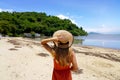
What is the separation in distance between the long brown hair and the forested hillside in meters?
58.7

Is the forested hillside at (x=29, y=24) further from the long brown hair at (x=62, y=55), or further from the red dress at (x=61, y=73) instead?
the long brown hair at (x=62, y=55)

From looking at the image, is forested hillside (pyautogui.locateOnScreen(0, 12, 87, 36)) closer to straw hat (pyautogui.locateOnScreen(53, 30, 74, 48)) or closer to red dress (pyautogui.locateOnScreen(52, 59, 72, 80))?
red dress (pyautogui.locateOnScreen(52, 59, 72, 80))

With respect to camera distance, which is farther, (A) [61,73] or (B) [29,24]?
(B) [29,24]

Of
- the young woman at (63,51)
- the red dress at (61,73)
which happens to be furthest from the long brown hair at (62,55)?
the red dress at (61,73)

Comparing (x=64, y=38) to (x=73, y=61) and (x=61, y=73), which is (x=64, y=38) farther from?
(x=61, y=73)

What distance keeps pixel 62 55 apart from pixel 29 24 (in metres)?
80.1

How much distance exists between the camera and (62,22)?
345 ft

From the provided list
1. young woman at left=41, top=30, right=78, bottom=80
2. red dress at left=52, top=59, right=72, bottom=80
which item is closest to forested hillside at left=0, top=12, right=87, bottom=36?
red dress at left=52, top=59, right=72, bottom=80

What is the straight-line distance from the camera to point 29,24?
8375 centimetres

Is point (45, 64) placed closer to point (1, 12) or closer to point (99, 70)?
point (99, 70)

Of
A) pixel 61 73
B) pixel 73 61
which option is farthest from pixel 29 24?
pixel 73 61

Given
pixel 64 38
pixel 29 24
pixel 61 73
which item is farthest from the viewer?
pixel 29 24

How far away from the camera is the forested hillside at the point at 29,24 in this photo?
6735cm

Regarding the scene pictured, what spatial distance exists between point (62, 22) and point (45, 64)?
90924 millimetres
